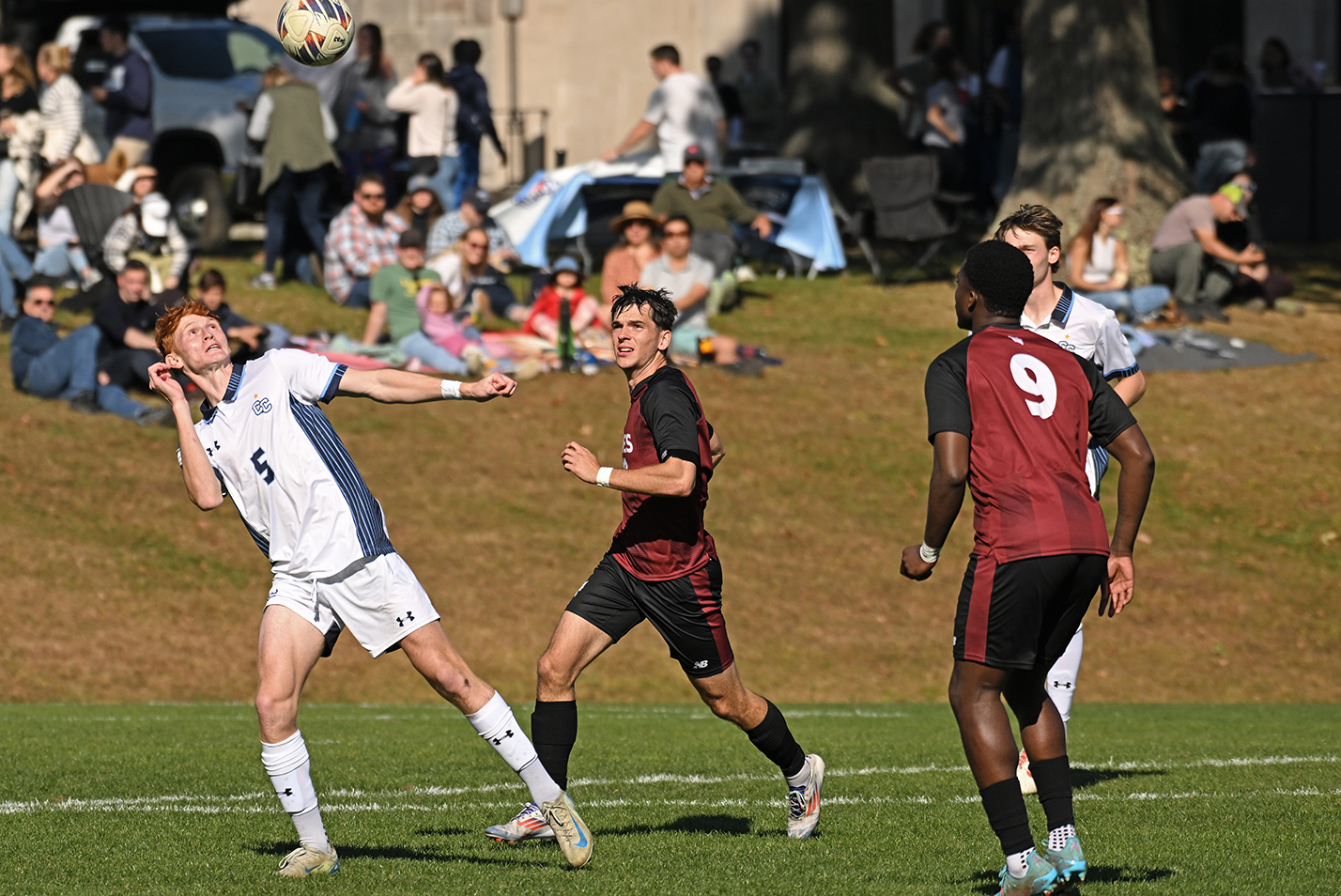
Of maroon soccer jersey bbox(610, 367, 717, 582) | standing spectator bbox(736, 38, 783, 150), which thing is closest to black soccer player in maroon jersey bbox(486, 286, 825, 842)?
maroon soccer jersey bbox(610, 367, 717, 582)

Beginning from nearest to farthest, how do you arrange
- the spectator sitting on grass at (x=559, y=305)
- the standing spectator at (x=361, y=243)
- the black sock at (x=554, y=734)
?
the black sock at (x=554, y=734) < the spectator sitting on grass at (x=559, y=305) < the standing spectator at (x=361, y=243)

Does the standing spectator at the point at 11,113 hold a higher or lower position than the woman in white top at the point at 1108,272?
higher

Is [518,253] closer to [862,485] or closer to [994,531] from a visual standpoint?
[862,485]

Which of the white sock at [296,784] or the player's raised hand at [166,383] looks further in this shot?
the player's raised hand at [166,383]

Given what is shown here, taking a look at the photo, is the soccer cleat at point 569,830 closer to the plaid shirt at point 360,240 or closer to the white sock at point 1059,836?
the white sock at point 1059,836

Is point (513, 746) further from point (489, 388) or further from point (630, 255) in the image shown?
point (630, 255)

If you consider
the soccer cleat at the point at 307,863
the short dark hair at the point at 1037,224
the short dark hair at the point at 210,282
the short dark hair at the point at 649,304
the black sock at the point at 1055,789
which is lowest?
the soccer cleat at the point at 307,863

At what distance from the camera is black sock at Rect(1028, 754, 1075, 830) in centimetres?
545

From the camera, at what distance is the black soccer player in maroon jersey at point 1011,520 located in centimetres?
522

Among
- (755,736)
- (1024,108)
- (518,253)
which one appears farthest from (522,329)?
(755,736)

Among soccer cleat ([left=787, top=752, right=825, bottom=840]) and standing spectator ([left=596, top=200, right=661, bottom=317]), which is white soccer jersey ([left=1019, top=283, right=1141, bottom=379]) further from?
standing spectator ([left=596, top=200, right=661, bottom=317])

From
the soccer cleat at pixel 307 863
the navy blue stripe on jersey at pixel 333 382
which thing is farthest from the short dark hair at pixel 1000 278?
the soccer cleat at pixel 307 863

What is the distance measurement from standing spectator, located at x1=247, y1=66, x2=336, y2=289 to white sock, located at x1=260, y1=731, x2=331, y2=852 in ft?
43.6

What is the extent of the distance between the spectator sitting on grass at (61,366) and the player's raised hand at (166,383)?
32.1 feet
